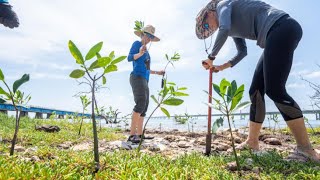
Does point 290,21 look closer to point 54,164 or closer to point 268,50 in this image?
point 268,50

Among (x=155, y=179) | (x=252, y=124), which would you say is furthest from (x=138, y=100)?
(x=155, y=179)

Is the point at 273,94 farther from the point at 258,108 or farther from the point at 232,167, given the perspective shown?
the point at 232,167

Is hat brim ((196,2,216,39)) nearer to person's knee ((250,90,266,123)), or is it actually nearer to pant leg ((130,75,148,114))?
person's knee ((250,90,266,123))

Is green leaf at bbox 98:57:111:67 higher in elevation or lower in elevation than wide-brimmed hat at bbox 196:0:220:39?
lower

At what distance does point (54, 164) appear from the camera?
6.62 ft

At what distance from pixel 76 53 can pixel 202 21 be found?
1.97 m

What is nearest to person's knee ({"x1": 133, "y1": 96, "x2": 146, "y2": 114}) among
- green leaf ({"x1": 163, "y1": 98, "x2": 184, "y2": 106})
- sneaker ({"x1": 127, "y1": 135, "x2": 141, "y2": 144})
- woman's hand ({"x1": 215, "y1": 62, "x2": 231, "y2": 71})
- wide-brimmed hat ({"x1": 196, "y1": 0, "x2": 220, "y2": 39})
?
sneaker ({"x1": 127, "y1": 135, "x2": 141, "y2": 144})

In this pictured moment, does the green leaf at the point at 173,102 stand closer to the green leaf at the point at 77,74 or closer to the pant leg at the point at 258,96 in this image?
the green leaf at the point at 77,74

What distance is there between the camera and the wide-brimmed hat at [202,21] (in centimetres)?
337

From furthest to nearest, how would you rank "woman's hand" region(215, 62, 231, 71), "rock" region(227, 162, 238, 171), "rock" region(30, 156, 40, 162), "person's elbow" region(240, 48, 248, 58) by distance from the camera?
"person's elbow" region(240, 48, 248, 58), "woman's hand" region(215, 62, 231, 71), "rock" region(227, 162, 238, 171), "rock" region(30, 156, 40, 162)

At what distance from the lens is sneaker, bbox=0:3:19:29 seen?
9.04 ft

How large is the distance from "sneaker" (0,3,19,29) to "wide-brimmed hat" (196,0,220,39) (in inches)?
77.9

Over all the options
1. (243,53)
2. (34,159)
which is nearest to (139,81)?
(243,53)

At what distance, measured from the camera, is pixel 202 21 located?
345cm
